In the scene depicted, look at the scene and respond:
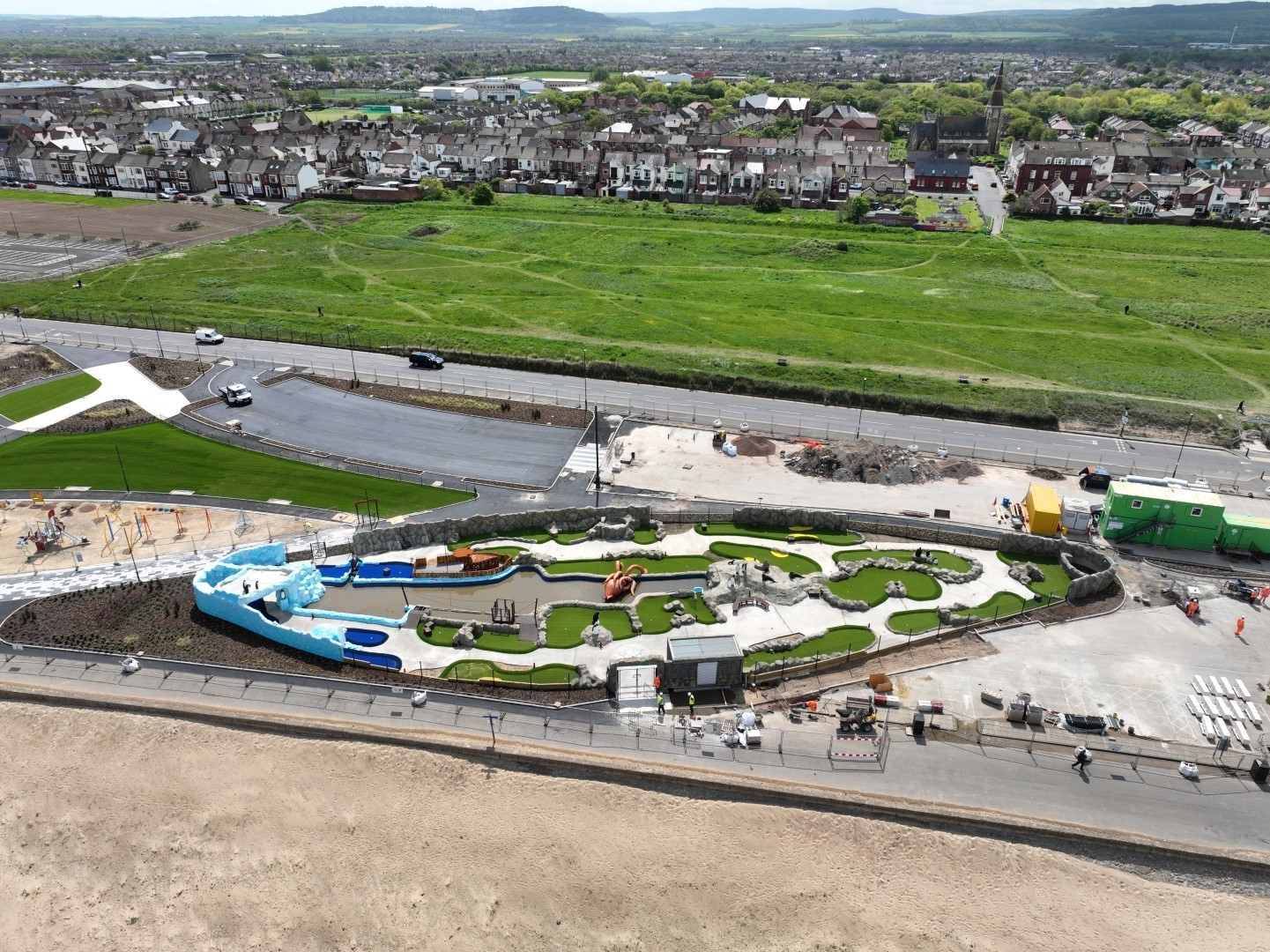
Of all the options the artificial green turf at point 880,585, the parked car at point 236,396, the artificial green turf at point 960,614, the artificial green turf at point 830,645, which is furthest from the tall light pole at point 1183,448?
the parked car at point 236,396

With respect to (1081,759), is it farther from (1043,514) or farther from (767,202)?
(767,202)

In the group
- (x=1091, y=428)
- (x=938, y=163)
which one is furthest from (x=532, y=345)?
(x=938, y=163)

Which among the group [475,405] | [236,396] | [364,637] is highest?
[236,396]

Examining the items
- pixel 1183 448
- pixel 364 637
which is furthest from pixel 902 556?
pixel 364 637

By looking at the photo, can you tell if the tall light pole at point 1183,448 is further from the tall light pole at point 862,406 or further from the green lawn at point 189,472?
the green lawn at point 189,472

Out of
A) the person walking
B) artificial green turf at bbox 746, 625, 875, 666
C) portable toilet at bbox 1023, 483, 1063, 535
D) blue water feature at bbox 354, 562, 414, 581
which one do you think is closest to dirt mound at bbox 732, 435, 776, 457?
portable toilet at bbox 1023, 483, 1063, 535
